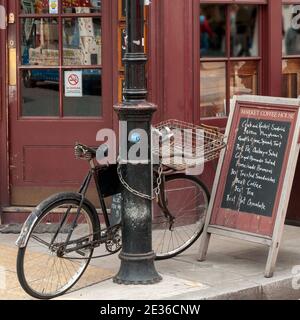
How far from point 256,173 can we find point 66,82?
8.17 feet

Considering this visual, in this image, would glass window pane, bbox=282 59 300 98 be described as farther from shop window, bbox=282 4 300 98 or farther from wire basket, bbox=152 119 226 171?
wire basket, bbox=152 119 226 171

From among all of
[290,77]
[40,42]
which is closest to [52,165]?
[40,42]

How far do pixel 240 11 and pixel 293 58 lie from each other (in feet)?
2.81

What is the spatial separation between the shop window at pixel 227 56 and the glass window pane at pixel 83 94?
110 cm

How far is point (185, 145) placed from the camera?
20.7ft

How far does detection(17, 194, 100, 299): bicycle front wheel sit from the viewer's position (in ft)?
17.4

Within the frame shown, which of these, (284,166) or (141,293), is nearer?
(141,293)

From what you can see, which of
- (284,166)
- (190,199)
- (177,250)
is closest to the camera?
(284,166)

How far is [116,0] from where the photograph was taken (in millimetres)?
7391

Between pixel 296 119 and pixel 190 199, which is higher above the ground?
pixel 296 119

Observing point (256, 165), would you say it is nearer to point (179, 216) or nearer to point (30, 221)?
point (179, 216)
